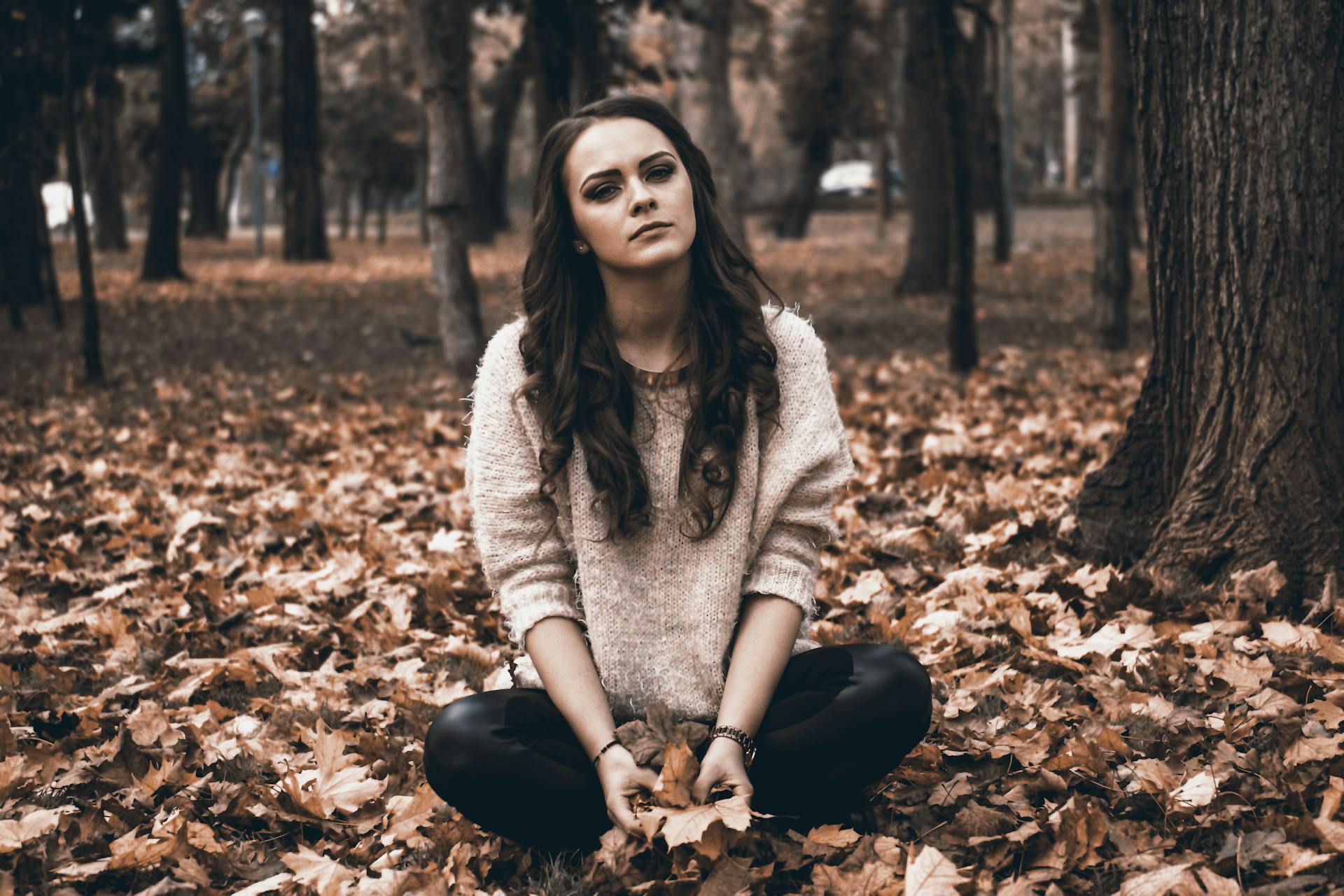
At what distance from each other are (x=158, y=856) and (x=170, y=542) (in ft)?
8.16

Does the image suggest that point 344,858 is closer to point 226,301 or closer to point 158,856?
point 158,856

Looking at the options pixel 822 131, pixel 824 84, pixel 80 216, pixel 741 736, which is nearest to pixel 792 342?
pixel 741 736

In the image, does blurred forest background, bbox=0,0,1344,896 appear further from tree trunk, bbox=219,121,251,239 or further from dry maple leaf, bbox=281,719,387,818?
tree trunk, bbox=219,121,251,239

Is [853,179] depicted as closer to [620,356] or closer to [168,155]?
[168,155]

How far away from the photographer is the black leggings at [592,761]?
7.83 feet

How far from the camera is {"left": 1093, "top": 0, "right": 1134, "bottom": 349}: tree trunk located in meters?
8.77

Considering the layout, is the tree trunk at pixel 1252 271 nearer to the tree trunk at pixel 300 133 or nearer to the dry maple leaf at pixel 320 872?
the dry maple leaf at pixel 320 872

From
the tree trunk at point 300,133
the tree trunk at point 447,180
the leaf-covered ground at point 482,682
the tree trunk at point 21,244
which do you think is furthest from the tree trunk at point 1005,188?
the tree trunk at point 300,133

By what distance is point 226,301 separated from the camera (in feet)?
48.4

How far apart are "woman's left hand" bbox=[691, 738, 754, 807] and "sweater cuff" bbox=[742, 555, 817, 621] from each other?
12.7 inches

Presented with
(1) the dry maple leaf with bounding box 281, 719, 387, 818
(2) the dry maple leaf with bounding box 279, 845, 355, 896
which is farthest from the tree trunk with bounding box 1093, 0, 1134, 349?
(2) the dry maple leaf with bounding box 279, 845, 355, 896

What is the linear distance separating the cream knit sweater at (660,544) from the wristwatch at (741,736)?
17cm

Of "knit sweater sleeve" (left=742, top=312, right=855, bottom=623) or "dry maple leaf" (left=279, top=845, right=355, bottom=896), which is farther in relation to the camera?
"knit sweater sleeve" (left=742, top=312, right=855, bottom=623)

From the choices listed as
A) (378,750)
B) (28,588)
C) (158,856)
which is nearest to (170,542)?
(28,588)
